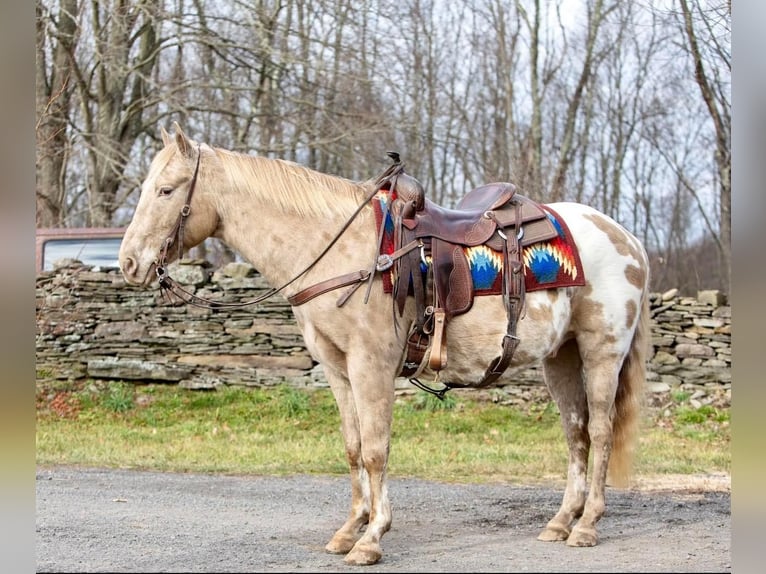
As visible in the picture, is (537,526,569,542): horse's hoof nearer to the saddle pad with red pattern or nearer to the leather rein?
the saddle pad with red pattern

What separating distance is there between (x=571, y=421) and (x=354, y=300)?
1763 millimetres

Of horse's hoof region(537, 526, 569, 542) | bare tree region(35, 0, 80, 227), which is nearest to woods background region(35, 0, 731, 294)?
bare tree region(35, 0, 80, 227)

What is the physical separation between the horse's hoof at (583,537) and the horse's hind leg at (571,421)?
160 millimetres

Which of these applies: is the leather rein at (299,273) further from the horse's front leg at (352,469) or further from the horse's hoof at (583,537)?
the horse's hoof at (583,537)

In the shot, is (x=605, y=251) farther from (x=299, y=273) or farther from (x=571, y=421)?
(x=299, y=273)

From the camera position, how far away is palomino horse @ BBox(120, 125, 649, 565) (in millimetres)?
4270

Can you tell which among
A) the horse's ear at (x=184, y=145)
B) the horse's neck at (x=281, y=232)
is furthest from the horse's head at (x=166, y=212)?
the horse's neck at (x=281, y=232)

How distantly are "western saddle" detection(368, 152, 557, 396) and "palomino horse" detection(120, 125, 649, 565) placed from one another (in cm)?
7

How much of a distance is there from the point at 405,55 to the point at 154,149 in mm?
4757

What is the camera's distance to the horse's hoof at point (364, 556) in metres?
4.18

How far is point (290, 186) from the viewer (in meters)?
4.48

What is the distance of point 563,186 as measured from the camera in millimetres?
12328

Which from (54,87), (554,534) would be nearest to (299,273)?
(554,534)
